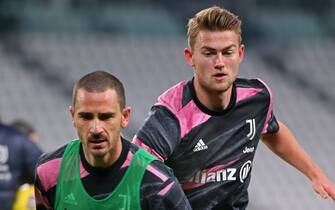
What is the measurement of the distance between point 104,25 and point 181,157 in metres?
10.6

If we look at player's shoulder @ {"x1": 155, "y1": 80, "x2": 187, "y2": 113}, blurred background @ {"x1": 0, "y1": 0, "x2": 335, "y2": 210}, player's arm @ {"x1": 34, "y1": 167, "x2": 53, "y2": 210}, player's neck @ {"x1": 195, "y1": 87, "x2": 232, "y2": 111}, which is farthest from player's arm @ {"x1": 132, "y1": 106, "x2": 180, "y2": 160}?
blurred background @ {"x1": 0, "y1": 0, "x2": 335, "y2": 210}

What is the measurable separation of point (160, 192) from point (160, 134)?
1.90 feet

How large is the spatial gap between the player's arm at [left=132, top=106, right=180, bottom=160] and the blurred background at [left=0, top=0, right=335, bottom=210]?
866 centimetres

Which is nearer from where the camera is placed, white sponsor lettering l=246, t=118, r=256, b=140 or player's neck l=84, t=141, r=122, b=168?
player's neck l=84, t=141, r=122, b=168

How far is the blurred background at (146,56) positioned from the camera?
13.8m

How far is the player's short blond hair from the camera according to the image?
4711 millimetres

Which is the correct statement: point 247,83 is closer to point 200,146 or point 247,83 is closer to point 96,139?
point 200,146

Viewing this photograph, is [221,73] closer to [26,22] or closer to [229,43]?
[229,43]

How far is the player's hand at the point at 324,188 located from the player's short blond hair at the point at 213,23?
40.1 inches

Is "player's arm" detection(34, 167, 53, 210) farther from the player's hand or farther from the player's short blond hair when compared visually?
the player's hand

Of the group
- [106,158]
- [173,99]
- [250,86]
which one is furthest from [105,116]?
[250,86]

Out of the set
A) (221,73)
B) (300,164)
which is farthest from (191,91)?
(300,164)

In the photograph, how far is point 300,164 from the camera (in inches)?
211

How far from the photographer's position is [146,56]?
14961 millimetres
